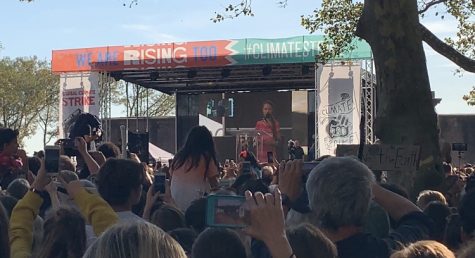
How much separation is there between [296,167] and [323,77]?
17941mm

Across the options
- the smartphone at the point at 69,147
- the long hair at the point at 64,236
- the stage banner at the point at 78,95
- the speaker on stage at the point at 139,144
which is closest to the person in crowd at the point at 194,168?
the smartphone at the point at 69,147

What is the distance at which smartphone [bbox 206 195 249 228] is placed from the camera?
247 centimetres

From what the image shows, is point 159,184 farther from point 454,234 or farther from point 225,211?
point 225,211

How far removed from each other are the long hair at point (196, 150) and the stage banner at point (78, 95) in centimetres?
1768

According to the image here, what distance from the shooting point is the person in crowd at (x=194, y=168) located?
Answer: 19.6 feet

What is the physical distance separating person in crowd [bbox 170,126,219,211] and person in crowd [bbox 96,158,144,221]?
1.90m

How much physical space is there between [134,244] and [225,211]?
66cm

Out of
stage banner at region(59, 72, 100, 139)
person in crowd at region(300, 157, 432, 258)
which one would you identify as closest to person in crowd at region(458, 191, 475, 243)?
person in crowd at region(300, 157, 432, 258)

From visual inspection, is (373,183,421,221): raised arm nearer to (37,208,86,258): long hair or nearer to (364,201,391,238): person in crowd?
(364,201,391,238): person in crowd

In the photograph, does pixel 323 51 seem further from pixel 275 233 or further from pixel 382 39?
pixel 275 233

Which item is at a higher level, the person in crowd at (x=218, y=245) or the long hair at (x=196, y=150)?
the long hair at (x=196, y=150)

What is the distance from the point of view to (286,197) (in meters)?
3.50

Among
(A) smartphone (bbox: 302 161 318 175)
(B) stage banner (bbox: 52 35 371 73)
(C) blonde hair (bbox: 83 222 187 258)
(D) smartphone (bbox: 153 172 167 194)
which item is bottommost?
(D) smartphone (bbox: 153 172 167 194)

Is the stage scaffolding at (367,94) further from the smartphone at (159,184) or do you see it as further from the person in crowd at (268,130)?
the smartphone at (159,184)
